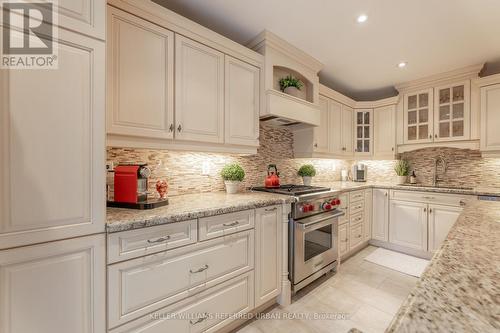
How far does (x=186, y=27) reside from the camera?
1.72 m

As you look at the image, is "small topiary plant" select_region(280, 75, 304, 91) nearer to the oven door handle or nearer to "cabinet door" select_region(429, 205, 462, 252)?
the oven door handle

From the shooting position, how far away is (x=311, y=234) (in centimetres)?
227

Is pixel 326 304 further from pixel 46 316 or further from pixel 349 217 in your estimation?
pixel 46 316

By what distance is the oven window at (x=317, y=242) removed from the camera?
222cm

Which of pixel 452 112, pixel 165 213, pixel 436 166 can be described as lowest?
pixel 165 213

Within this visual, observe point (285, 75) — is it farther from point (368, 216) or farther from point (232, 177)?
point (368, 216)

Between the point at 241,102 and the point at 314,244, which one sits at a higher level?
the point at 241,102

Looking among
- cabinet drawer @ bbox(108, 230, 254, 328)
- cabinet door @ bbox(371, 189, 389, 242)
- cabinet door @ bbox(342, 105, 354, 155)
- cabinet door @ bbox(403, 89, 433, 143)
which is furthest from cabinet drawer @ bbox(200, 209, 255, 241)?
cabinet door @ bbox(403, 89, 433, 143)

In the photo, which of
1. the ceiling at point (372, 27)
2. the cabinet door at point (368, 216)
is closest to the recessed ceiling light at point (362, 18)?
the ceiling at point (372, 27)

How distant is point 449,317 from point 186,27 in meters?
2.09

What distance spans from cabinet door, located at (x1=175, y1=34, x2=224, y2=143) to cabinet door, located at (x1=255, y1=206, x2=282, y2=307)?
0.79 m

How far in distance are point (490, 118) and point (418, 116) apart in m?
0.77

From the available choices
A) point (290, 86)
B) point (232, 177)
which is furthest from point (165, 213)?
point (290, 86)

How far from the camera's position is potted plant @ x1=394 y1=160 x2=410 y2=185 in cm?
355
